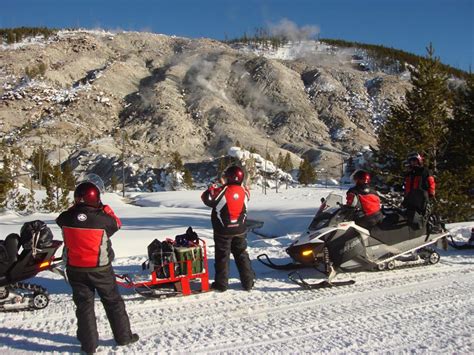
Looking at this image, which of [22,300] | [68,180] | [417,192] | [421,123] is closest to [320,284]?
[417,192]

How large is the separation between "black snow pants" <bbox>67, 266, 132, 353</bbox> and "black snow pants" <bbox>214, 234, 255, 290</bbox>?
176 centimetres

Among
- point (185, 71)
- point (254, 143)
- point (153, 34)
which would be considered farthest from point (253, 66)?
point (153, 34)

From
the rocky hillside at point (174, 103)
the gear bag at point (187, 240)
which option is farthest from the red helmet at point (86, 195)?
the rocky hillside at point (174, 103)

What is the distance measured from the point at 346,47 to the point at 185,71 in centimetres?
7306

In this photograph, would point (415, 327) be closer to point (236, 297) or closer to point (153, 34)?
point (236, 297)

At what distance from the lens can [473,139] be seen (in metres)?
14.8

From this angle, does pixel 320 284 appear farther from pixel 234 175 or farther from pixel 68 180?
pixel 68 180

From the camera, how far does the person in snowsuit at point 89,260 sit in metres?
4.06

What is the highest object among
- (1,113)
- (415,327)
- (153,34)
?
(153,34)

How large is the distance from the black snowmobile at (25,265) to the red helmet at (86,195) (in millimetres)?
1664

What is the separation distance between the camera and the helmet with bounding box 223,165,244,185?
19.5 feet

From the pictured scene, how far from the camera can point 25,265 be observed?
17.2 feet

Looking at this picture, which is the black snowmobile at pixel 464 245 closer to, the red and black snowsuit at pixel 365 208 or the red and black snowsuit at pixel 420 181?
the red and black snowsuit at pixel 420 181

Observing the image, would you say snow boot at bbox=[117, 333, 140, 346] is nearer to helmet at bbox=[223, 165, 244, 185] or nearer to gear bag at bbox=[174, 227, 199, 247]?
gear bag at bbox=[174, 227, 199, 247]
